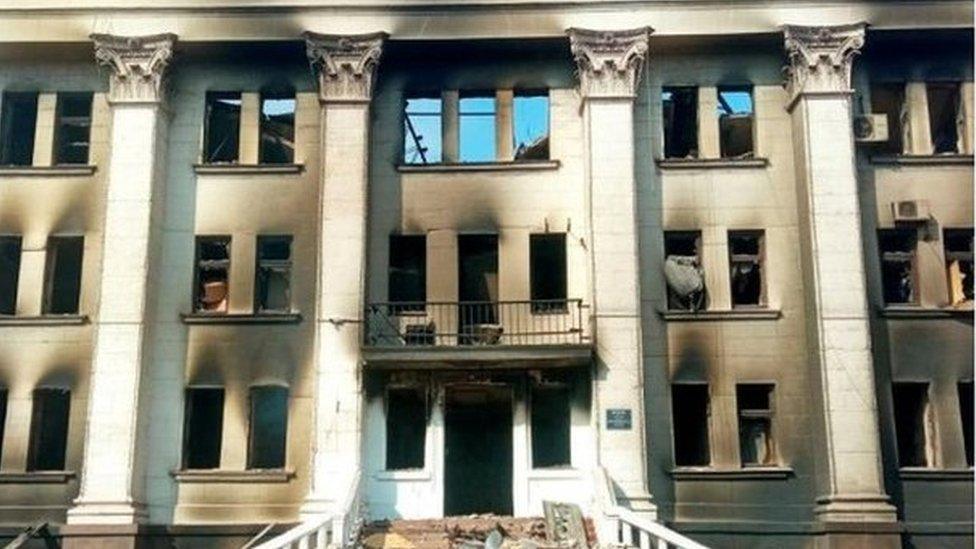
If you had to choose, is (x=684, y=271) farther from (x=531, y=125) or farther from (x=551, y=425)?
(x=531, y=125)

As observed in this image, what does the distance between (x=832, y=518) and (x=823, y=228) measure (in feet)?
18.4

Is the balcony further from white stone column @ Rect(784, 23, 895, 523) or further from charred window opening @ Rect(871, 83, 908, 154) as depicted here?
charred window opening @ Rect(871, 83, 908, 154)

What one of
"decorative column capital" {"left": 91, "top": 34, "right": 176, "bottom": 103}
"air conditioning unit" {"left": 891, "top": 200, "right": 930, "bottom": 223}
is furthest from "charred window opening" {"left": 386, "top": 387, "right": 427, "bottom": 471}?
"air conditioning unit" {"left": 891, "top": 200, "right": 930, "bottom": 223}

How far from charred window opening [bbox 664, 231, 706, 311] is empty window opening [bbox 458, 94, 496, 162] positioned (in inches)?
168

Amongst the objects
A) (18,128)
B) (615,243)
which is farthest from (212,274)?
(615,243)

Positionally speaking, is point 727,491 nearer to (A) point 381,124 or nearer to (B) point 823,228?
(B) point 823,228

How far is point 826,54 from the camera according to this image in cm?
2158

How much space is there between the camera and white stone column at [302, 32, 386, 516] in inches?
790

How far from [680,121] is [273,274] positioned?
922 centimetres

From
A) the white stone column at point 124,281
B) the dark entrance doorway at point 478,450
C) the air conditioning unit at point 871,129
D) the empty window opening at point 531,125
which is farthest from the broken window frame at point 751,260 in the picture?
the white stone column at point 124,281

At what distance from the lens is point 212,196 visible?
2202 centimetres

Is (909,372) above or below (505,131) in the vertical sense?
below

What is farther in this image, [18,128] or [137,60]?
[18,128]

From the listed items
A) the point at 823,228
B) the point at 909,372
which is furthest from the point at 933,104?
the point at 909,372
